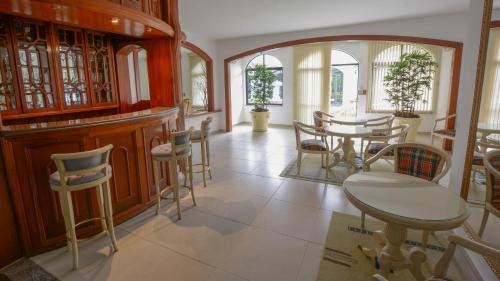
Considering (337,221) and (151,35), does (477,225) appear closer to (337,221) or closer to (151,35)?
(337,221)

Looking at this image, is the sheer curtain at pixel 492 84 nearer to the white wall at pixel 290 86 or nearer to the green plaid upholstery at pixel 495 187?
the green plaid upholstery at pixel 495 187

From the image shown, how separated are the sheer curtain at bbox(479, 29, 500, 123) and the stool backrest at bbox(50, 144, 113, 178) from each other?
10.3 ft

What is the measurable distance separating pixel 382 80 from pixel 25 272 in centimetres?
828

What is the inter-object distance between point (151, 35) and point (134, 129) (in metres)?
1.60

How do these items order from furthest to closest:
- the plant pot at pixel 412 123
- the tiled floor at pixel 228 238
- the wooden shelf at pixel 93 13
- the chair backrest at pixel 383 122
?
the plant pot at pixel 412 123 < the chair backrest at pixel 383 122 < the wooden shelf at pixel 93 13 < the tiled floor at pixel 228 238

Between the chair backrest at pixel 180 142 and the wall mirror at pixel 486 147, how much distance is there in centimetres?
271

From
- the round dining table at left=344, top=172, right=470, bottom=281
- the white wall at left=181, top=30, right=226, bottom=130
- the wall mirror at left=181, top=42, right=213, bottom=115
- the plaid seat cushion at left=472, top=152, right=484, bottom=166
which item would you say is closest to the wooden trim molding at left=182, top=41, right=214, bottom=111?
the white wall at left=181, top=30, right=226, bottom=130

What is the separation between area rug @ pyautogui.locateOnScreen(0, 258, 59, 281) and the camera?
83.5 inches

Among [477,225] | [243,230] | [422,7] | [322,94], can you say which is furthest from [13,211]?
[322,94]

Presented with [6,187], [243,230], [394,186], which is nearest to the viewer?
[394,186]

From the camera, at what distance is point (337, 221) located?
2865 mm

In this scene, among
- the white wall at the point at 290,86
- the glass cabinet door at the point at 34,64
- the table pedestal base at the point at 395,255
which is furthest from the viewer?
the white wall at the point at 290,86

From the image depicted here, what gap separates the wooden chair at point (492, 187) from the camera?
6.75 ft

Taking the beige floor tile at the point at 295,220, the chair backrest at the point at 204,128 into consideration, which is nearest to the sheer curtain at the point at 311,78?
the chair backrest at the point at 204,128
